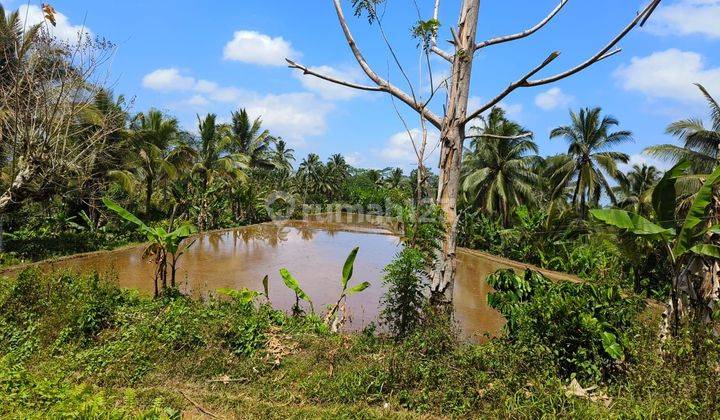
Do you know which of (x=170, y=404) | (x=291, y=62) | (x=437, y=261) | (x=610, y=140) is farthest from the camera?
(x=610, y=140)

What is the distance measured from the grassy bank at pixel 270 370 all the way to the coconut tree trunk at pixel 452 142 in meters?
0.70

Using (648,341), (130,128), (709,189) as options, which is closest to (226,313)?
(648,341)

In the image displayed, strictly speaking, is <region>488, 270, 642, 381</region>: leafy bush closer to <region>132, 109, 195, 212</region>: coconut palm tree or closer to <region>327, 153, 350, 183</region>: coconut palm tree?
<region>132, 109, 195, 212</region>: coconut palm tree

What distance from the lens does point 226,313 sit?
6621 mm

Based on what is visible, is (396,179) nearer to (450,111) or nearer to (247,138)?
(247,138)

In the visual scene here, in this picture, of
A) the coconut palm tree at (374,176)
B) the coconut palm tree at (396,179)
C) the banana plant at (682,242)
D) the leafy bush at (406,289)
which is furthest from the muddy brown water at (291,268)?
the coconut palm tree at (374,176)

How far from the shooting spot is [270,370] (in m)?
5.12

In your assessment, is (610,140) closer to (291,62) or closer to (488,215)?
(488,215)

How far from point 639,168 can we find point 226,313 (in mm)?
34626

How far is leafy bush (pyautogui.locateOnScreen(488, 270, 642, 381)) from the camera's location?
4.37 meters

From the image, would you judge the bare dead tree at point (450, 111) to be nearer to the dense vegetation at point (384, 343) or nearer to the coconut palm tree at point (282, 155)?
the dense vegetation at point (384, 343)

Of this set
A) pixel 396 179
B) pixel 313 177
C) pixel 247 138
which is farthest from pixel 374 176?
pixel 247 138

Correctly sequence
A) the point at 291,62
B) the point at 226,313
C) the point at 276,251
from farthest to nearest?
1. the point at 276,251
2. the point at 226,313
3. the point at 291,62

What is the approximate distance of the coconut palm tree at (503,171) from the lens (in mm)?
21547
